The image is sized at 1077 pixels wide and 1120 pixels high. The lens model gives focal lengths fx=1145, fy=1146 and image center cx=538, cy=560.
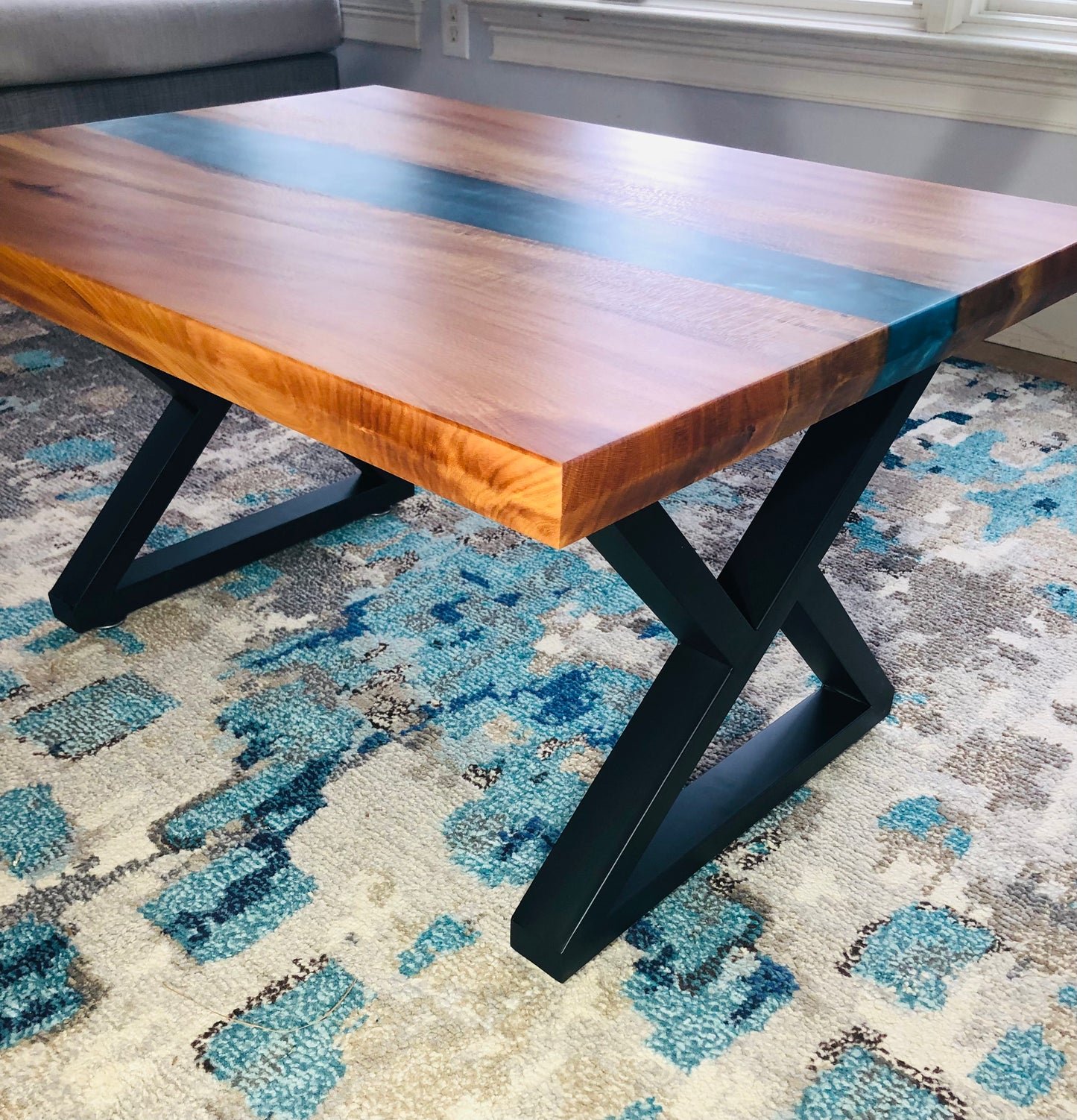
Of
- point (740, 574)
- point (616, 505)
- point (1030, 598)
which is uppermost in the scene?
point (616, 505)

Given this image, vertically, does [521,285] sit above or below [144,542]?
above

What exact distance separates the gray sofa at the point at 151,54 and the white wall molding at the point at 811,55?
1.27ft

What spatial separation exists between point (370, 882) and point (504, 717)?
0.73ft

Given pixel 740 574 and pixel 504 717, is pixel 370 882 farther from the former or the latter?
pixel 740 574

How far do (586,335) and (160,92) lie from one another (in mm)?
1760

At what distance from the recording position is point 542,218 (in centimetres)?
88

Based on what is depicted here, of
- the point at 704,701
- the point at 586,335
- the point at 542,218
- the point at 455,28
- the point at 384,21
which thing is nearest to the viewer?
the point at 586,335

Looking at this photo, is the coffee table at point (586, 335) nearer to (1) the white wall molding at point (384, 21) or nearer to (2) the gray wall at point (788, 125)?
(2) the gray wall at point (788, 125)

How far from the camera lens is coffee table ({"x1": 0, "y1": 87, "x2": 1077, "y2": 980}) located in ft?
1.90

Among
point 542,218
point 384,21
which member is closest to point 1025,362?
point 542,218

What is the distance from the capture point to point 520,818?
2.97ft

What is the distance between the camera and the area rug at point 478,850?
71 centimetres

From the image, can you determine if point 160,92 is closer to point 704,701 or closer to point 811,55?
point 811,55

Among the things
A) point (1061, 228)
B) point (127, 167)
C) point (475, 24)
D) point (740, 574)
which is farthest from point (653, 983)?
point (475, 24)
